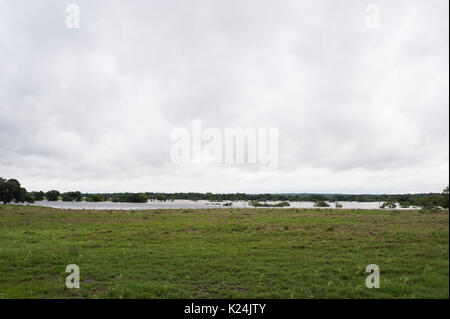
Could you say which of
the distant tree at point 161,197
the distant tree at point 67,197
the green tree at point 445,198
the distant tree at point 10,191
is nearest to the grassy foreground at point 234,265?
the green tree at point 445,198

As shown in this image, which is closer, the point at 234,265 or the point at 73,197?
the point at 234,265

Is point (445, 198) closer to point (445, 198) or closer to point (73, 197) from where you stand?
point (445, 198)

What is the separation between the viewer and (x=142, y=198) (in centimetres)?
12231

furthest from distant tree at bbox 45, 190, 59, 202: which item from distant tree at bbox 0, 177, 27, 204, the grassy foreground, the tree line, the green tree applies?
the green tree

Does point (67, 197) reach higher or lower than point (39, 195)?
lower

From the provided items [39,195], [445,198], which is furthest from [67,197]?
[445,198]

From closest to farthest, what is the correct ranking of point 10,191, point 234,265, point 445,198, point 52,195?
point 445,198 < point 234,265 < point 10,191 < point 52,195

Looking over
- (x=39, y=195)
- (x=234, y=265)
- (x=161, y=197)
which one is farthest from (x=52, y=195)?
(x=234, y=265)

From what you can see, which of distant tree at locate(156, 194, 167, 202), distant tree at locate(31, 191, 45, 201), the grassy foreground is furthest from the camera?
distant tree at locate(156, 194, 167, 202)

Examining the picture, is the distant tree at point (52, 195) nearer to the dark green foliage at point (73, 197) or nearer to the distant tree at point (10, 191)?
the dark green foliage at point (73, 197)

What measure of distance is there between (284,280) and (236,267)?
9.63 feet

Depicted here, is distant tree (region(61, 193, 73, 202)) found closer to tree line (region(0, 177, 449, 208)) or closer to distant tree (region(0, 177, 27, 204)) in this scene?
tree line (region(0, 177, 449, 208))

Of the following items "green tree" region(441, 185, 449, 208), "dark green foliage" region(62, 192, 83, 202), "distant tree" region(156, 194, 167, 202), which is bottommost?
"distant tree" region(156, 194, 167, 202)

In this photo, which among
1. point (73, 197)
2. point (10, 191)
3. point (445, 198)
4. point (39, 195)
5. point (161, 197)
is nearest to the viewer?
point (445, 198)
